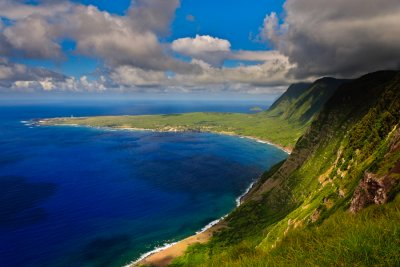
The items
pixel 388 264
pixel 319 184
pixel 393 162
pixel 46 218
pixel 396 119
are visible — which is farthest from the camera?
pixel 46 218

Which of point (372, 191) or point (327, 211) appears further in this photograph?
point (327, 211)

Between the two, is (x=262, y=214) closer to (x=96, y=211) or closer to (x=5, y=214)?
(x=96, y=211)

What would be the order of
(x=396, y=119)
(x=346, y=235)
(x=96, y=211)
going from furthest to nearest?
(x=96, y=211) → (x=396, y=119) → (x=346, y=235)

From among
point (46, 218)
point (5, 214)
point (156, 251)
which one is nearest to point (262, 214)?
point (156, 251)

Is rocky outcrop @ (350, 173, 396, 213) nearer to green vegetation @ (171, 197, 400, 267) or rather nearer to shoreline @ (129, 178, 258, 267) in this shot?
green vegetation @ (171, 197, 400, 267)

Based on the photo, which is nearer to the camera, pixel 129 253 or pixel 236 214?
pixel 129 253

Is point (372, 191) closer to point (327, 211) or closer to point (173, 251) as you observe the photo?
point (327, 211)

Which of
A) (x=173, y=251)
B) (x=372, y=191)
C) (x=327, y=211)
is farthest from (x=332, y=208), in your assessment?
(x=173, y=251)

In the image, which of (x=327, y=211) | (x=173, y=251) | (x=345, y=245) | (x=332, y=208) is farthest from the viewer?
(x=173, y=251)

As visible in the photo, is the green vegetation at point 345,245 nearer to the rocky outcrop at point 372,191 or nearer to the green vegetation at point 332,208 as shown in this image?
the green vegetation at point 332,208
